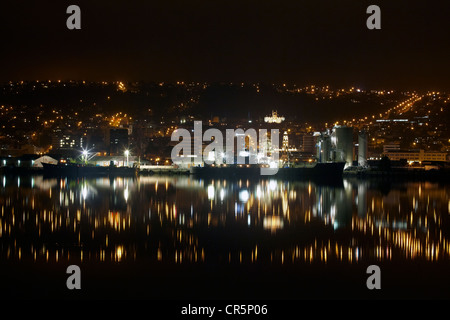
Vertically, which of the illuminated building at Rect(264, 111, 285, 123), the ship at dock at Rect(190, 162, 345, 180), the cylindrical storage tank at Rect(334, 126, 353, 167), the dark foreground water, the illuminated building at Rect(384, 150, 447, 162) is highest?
the illuminated building at Rect(264, 111, 285, 123)

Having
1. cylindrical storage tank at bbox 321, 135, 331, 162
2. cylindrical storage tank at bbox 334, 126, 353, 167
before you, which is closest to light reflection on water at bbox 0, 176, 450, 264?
cylindrical storage tank at bbox 334, 126, 353, 167

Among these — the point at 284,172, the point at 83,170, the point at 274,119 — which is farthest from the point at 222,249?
the point at 274,119

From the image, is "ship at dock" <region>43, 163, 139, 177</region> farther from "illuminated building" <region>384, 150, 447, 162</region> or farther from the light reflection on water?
"illuminated building" <region>384, 150, 447, 162</region>

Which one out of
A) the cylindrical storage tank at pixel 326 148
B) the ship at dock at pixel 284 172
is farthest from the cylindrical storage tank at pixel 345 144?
the ship at dock at pixel 284 172

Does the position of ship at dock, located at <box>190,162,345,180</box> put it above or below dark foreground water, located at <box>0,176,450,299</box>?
above

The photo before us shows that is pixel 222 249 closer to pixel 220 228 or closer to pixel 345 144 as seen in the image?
pixel 220 228

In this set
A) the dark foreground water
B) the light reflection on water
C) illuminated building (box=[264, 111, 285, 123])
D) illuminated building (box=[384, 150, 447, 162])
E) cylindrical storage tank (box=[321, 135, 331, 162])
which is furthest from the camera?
illuminated building (box=[264, 111, 285, 123])
